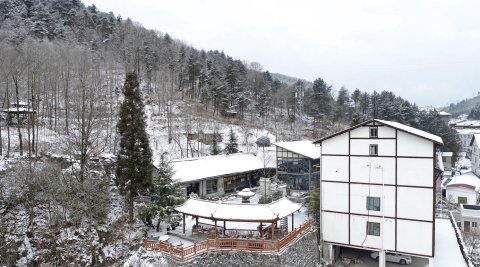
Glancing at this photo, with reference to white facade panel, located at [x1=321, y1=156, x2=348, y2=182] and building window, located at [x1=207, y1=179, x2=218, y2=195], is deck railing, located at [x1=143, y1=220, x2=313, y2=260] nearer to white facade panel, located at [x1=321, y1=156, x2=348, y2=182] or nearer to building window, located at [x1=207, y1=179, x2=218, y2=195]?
white facade panel, located at [x1=321, y1=156, x2=348, y2=182]

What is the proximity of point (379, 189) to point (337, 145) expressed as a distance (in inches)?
130

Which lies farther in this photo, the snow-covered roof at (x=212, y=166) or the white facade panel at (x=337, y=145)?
the snow-covered roof at (x=212, y=166)

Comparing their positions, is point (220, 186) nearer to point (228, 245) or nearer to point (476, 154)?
point (228, 245)

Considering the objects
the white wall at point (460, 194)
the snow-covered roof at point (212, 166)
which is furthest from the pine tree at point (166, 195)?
the white wall at point (460, 194)

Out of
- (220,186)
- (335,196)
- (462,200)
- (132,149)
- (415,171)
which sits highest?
(132,149)

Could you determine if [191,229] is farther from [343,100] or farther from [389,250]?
[343,100]

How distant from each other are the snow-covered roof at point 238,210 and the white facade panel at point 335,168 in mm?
3424

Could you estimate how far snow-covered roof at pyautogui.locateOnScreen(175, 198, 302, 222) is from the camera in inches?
657

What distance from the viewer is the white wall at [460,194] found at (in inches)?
1289

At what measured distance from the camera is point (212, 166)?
3023cm

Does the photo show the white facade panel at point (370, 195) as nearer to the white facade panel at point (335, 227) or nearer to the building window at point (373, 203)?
the building window at point (373, 203)

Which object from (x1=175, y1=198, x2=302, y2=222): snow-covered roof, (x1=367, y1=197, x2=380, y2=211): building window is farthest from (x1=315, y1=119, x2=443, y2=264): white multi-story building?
(x1=175, y1=198, x2=302, y2=222): snow-covered roof

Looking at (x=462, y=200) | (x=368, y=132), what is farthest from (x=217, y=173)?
(x=462, y=200)

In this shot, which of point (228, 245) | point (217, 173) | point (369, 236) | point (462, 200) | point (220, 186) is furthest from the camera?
point (462, 200)
